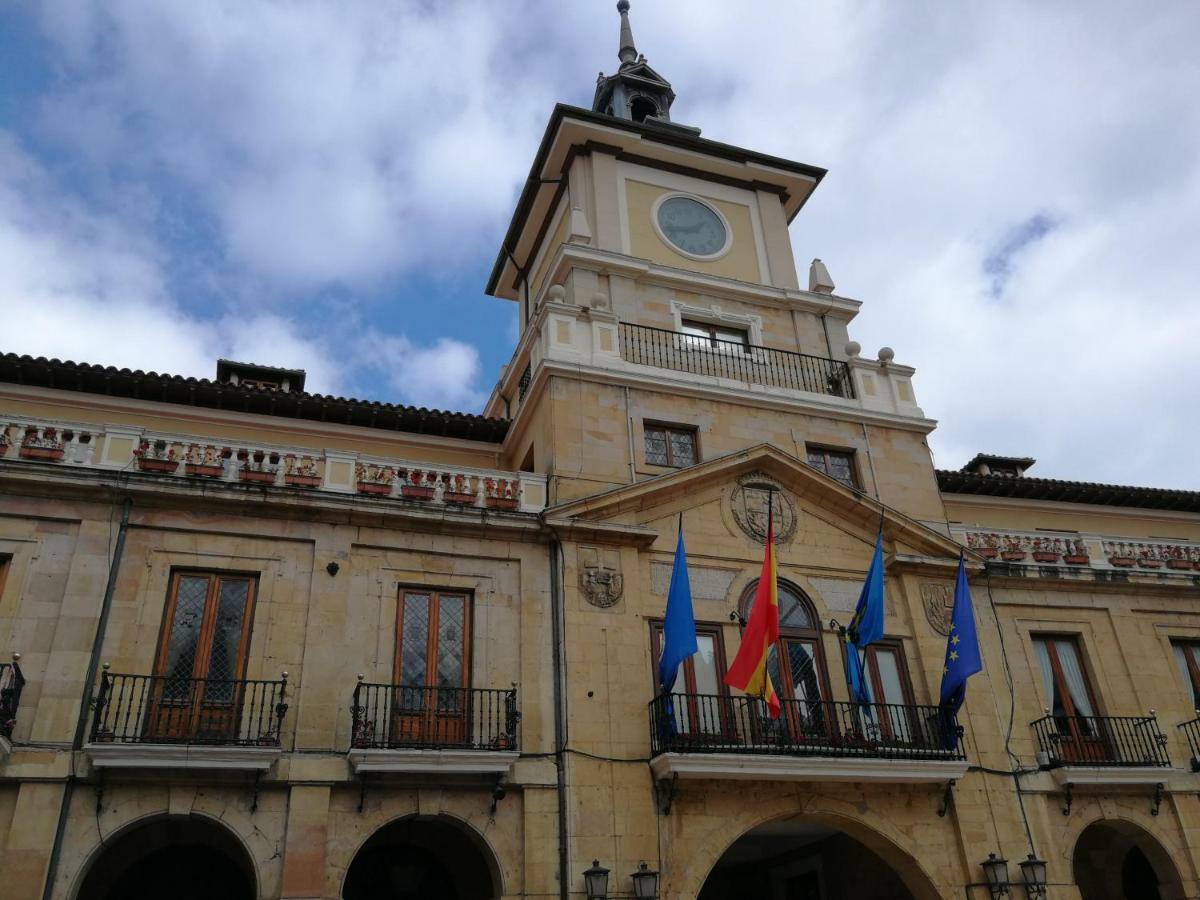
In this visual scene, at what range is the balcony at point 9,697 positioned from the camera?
38.6ft

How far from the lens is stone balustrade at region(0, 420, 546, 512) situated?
13977mm

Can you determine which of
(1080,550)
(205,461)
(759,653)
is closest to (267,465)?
(205,461)

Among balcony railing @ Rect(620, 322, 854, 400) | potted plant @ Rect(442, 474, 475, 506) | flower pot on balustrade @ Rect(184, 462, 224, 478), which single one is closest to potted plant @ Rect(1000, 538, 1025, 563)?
balcony railing @ Rect(620, 322, 854, 400)

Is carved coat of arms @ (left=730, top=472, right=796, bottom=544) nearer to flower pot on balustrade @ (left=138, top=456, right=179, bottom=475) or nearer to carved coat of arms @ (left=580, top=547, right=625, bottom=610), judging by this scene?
carved coat of arms @ (left=580, top=547, right=625, bottom=610)

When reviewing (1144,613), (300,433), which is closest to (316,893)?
(300,433)

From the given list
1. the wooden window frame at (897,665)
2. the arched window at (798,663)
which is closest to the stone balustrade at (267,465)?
the arched window at (798,663)

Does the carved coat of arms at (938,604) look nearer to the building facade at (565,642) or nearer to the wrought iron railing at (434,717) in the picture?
the building facade at (565,642)

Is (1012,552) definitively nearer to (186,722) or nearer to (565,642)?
(565,642)

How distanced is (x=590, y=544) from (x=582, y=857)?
14.8 ft

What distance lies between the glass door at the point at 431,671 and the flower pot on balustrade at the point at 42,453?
509 cm

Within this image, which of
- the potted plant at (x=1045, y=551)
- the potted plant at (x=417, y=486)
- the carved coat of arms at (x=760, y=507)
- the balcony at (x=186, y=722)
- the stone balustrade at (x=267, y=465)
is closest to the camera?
the balcony at (x=186, y=722)

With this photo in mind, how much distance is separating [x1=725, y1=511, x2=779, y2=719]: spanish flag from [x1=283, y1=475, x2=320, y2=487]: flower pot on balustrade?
660cm

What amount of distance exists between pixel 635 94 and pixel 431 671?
1745 cm

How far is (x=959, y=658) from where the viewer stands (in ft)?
49.2
